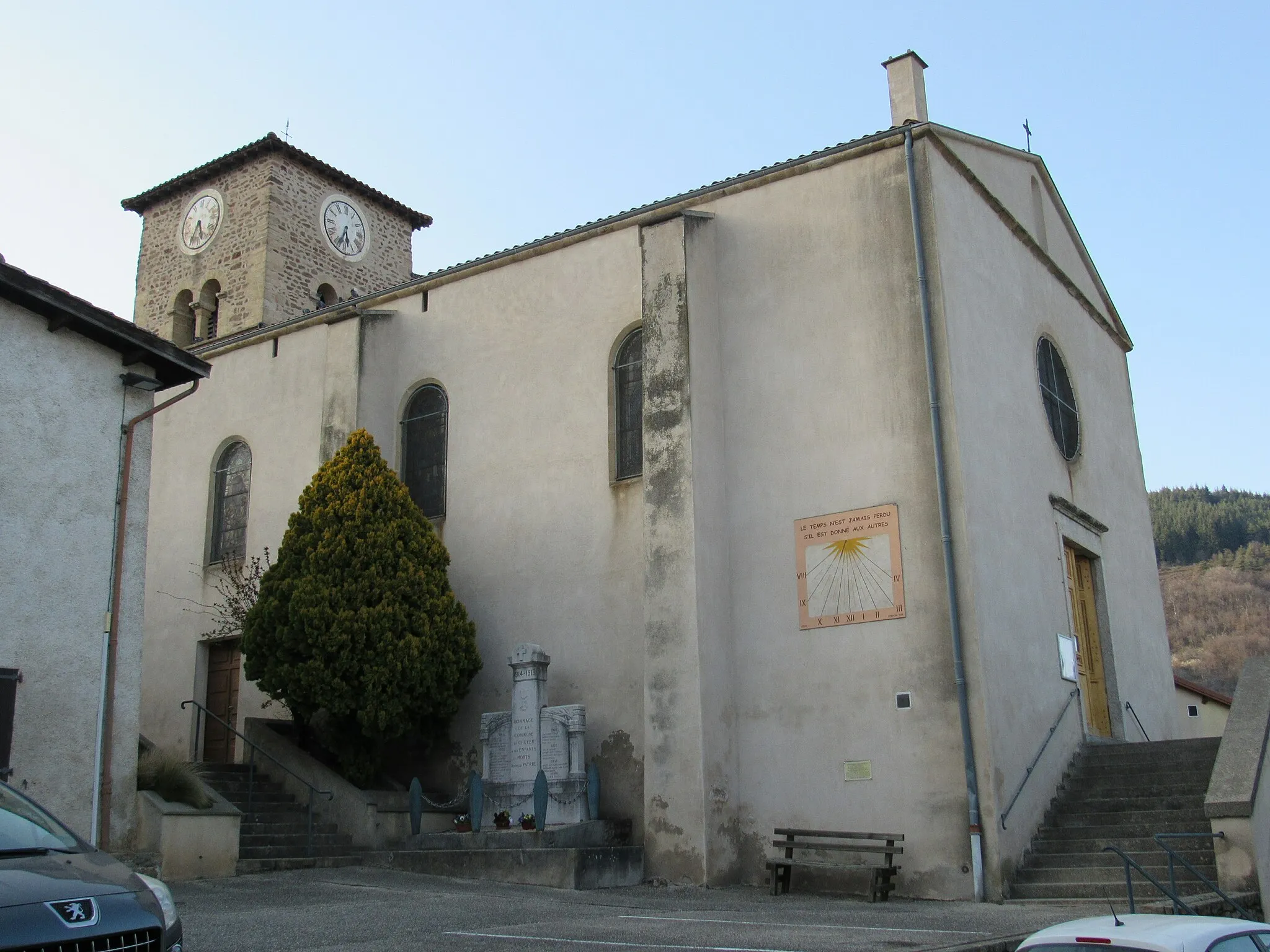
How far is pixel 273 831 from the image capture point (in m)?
14.6

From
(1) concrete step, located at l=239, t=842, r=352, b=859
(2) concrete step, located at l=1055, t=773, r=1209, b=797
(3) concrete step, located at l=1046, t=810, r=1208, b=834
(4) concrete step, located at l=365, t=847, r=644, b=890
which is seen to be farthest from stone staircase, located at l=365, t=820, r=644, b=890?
(2) concrete step, located at l=1055, t=773, r=1209, b=797

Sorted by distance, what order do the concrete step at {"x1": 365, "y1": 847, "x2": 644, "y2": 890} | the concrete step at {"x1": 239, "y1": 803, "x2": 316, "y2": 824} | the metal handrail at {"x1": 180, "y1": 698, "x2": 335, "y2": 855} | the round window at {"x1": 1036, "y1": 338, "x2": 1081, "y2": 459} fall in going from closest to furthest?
the concrete step at {"x1": 365, "y1": 847, "x2": 644, "y2": 890} → the metal handrail at {"x1": 180, "y1": 698, "x2": 335, "y2": 855} → the concrete step at {"x1": 239, "y1": 803, "x2": 316, "y2": 824} → the round window at {"x1": 1036, "y1": 338, "x2": 1081, "y2": 459}

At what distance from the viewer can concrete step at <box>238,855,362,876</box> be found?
13.3m

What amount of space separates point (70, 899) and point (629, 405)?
11.7 meters

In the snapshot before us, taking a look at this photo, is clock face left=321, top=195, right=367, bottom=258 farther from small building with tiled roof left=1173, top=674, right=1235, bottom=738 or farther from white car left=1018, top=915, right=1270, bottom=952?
white car left=1018, top=915, right=1270, bottom=952

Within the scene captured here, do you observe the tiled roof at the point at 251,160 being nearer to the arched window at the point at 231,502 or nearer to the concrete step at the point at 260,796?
the arched window at the point at 231,502

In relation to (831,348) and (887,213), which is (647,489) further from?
(887,213)

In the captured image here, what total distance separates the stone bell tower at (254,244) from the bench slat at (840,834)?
55.1 feet

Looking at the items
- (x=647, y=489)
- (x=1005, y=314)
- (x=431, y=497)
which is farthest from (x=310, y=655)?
(x=1005, y=314)

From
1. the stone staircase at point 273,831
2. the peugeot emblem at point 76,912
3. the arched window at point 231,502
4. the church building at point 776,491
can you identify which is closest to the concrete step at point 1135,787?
the church building at point 776,491

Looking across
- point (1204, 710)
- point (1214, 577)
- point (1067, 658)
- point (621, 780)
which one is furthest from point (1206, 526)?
point (621, 780)

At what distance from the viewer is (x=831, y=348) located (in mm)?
14727

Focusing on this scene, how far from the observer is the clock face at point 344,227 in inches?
1088

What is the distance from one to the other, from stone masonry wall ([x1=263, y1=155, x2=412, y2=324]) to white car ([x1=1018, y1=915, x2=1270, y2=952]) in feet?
74.1
